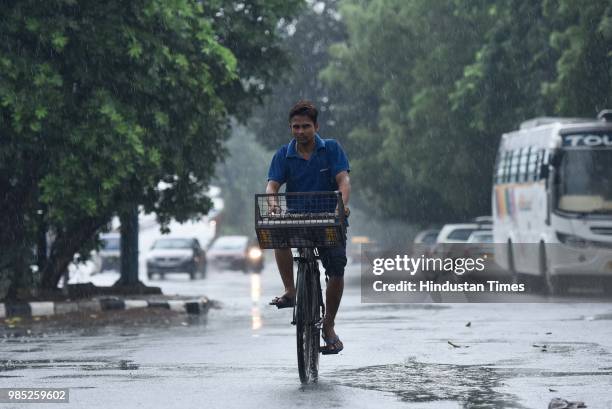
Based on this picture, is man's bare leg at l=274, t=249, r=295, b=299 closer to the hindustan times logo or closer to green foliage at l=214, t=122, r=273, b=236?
the hindustan times logo

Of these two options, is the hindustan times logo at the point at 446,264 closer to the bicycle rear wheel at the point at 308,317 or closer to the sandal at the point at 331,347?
the sandal at the point at 331,347

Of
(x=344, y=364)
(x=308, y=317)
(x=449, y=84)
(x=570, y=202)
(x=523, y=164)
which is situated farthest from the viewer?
(x=449, y=84)

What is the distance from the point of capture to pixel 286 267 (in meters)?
10.8

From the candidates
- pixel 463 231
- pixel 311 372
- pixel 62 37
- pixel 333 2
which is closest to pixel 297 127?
pixel 311 372

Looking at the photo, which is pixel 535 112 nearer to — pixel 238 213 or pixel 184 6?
pixel 184 6

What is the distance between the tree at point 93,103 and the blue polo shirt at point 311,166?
9.27 m

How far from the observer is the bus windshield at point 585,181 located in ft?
90.9

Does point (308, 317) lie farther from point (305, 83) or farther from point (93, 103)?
point (305, 83)

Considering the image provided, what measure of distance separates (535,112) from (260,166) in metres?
79.0

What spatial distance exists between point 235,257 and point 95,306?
37537 millimetres

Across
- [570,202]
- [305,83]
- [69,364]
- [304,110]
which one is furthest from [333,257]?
[305,83]

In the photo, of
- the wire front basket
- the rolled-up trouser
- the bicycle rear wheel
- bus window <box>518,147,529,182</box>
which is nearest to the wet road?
the bicycle rear wheel

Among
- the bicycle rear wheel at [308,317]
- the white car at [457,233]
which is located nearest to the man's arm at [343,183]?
the bicycle rear wheel at [308,317]

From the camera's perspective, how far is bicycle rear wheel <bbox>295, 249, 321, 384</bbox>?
10273 millimetres
